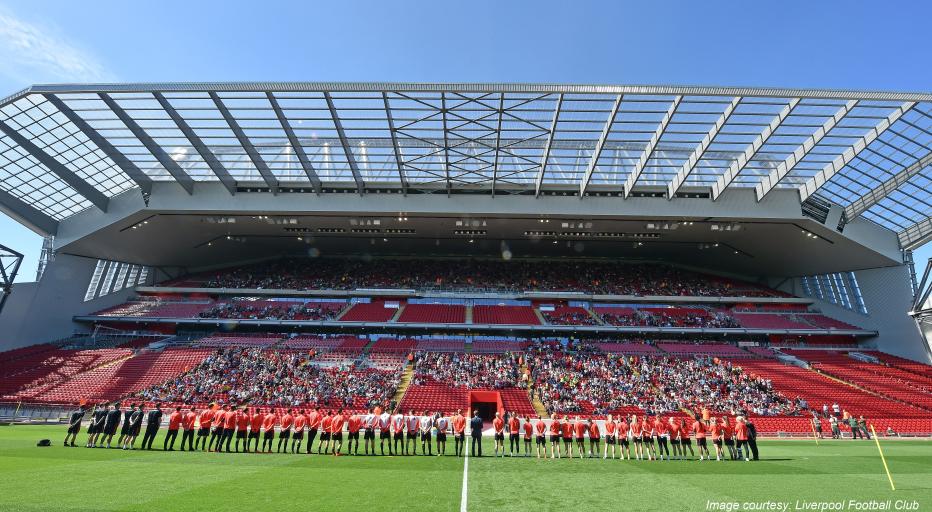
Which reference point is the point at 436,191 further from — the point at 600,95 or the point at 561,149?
the point at 600,95

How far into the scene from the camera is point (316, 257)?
4678 centimetres

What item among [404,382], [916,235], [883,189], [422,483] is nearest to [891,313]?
[916,235]

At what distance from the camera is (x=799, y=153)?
931 inches

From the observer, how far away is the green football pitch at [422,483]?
6777 millimetres

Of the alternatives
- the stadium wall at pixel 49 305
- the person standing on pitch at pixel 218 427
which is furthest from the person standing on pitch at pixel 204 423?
the stadium wall at pixel 49 305

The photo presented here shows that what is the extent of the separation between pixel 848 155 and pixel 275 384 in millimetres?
35945

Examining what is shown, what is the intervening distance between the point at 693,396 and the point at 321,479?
24.1 metres

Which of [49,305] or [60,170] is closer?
[60,170]

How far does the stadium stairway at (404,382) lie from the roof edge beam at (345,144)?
12.8m

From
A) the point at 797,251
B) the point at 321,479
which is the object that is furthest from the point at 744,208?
the point at 321,479

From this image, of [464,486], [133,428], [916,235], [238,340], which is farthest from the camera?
[238,340]

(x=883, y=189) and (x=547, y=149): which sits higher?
(x=547, y=149)

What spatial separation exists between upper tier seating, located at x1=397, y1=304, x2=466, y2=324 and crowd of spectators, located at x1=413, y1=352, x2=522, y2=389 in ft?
14.6

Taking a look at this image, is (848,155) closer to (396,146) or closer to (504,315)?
(504,315)
